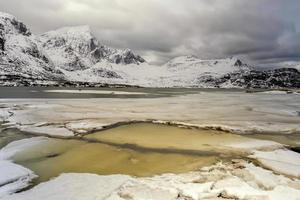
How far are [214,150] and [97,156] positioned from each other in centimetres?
613

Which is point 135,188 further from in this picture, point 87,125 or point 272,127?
point 272,127

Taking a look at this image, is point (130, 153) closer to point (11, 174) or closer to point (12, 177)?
point (11, 174)

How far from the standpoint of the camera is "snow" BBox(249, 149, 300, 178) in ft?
45.4

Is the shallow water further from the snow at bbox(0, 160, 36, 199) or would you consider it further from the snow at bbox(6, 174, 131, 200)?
the snow at bbox(6, 174, 131, 200)

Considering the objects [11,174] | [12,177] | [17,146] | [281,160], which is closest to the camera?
[12,177]

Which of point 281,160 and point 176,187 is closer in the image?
point 176,187

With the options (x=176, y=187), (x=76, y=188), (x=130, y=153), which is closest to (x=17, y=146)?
(x=130, y=153)

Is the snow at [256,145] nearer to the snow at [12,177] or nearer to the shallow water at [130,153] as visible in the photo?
the shallow water at [130,153]

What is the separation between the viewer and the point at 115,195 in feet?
35.8

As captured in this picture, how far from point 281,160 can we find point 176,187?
257 inches

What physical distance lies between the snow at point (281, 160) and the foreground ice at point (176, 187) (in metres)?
0.99

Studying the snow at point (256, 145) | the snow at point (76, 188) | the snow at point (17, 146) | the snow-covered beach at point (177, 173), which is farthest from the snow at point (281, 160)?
the snow at point (17, 146)

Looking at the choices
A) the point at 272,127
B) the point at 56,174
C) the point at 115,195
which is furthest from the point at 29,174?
the point at 272,127

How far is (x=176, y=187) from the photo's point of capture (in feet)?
38.0
